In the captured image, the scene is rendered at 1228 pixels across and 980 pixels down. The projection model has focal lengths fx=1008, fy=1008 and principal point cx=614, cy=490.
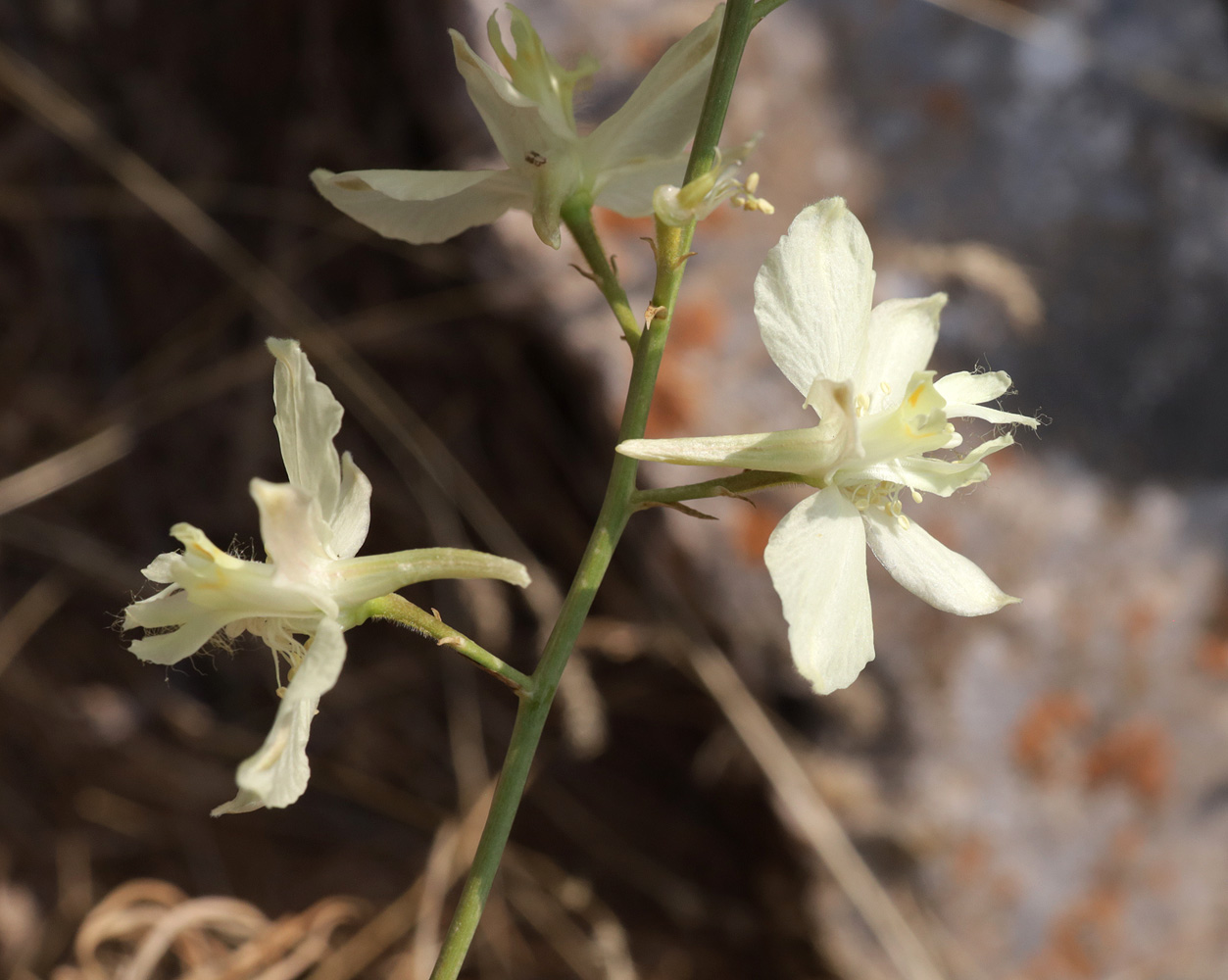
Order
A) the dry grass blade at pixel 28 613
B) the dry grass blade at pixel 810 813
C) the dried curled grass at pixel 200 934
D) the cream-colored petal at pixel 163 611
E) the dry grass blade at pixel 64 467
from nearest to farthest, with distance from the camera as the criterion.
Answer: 1. the cream-colored petal at pixel 163 611
2. the dried curled grass at pixel 200 934
3. the dry grass blade at pixel 810 813
4. the dry grass blade at pixel 64 467
5. the dry grass blade at pixel 28 613

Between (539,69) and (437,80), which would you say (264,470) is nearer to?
(437,80)

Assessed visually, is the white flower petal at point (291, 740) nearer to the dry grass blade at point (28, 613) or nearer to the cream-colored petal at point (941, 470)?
the cream-colored petal at point (941, 470)

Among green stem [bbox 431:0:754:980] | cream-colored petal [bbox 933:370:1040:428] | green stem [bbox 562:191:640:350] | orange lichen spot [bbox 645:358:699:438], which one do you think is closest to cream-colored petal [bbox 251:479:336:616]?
green stem [bbox 431:0:754:980]

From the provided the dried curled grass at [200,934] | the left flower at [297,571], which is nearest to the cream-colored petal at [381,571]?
the left flower at [297,571]

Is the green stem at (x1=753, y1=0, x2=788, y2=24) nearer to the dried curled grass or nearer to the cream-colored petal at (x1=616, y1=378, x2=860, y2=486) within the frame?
the cream-colored petal at (x1=616, y1=378, x2=860, y2=486)

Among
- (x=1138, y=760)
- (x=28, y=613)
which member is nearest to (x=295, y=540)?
(x=1138, y=760)

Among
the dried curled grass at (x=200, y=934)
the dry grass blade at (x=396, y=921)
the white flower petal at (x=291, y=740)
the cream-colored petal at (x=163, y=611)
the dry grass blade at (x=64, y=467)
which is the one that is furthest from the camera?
the dry grass blade at (x=64, y=467)

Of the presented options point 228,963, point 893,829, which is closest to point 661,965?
point 893,829
